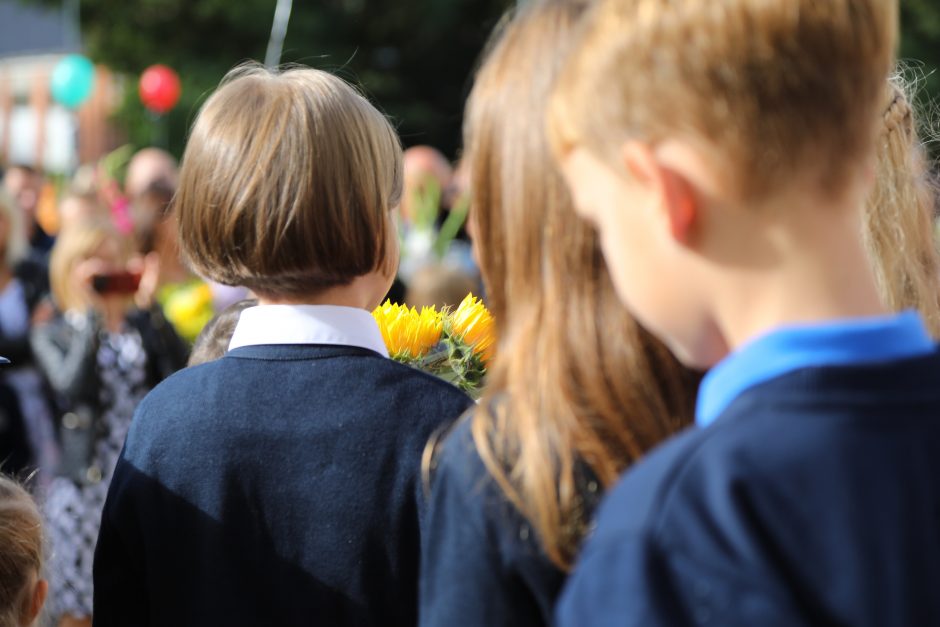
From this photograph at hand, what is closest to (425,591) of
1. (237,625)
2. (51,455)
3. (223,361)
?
(237,625)

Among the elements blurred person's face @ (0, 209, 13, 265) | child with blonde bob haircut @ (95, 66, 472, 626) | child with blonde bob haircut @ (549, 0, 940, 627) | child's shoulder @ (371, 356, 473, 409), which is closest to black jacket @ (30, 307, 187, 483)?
blurred person's face @ (0, 209, 13, 265)

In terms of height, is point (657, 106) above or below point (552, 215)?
above

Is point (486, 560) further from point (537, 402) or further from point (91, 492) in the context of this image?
point (91, 492)

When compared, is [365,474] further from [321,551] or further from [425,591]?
[425,591]

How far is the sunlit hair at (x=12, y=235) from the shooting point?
5.25 meters

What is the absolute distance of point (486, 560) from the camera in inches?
43.3

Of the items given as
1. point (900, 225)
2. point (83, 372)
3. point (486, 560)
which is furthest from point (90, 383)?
point (486, 560)

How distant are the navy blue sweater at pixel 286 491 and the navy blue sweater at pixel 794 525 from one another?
0.76 metres

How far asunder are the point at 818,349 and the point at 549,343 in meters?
0.28

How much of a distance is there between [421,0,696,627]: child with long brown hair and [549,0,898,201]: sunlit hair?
0.17 m

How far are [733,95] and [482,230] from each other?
36 centimetres

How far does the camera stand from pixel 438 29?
1538cm

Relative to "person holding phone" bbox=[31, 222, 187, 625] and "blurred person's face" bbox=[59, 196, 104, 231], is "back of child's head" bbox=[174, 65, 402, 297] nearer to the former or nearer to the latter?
"person holding phone" bbox=[31, 222, 187, 625]

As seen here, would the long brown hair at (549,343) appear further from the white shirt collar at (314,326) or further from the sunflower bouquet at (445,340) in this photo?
the sunflower bouquet at (445,340)
